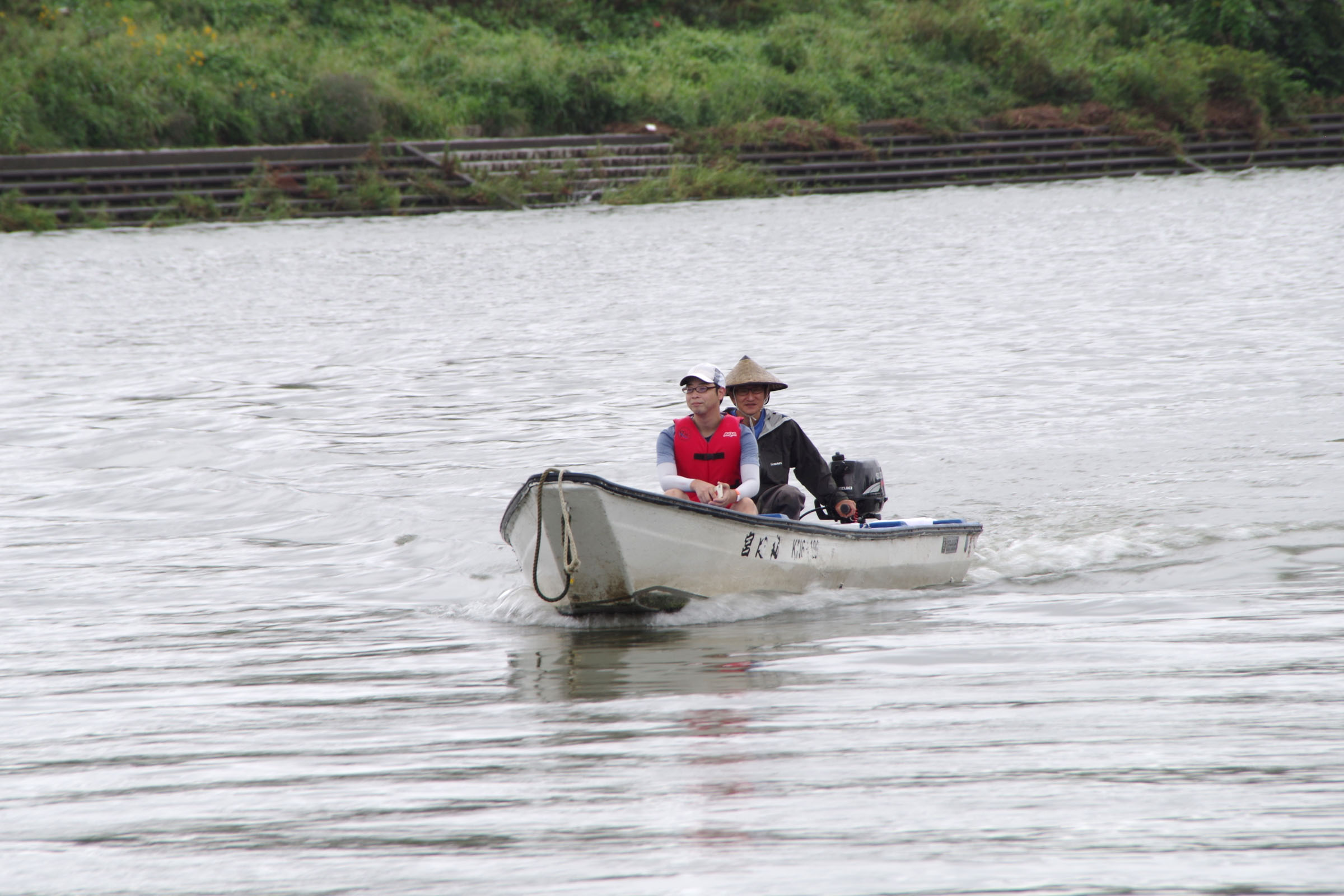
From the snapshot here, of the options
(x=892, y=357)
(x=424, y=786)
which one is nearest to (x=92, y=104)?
(x=892, y=357)

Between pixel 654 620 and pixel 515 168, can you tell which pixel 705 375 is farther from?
pixel 515 168

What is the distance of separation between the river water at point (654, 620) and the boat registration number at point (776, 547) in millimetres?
289

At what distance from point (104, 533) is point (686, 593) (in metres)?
4.90

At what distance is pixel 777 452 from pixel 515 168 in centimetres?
3252

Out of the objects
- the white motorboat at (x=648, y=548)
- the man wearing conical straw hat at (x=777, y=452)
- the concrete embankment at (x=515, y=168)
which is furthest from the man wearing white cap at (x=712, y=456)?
the concrete embankment at (x=515, y=168)

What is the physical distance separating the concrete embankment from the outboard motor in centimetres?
2851

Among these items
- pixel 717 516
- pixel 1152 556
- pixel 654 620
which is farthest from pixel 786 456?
pixel 1152 556

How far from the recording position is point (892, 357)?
1878 cm

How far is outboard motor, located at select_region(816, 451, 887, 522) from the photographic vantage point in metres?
9.63

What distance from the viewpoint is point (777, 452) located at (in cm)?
939

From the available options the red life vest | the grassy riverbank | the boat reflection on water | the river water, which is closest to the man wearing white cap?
the red life vest

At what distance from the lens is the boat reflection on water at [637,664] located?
22.4ft

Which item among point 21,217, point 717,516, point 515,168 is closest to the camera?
point 717,516

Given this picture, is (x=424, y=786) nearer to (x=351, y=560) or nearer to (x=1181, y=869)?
(x=1181, y=869)
